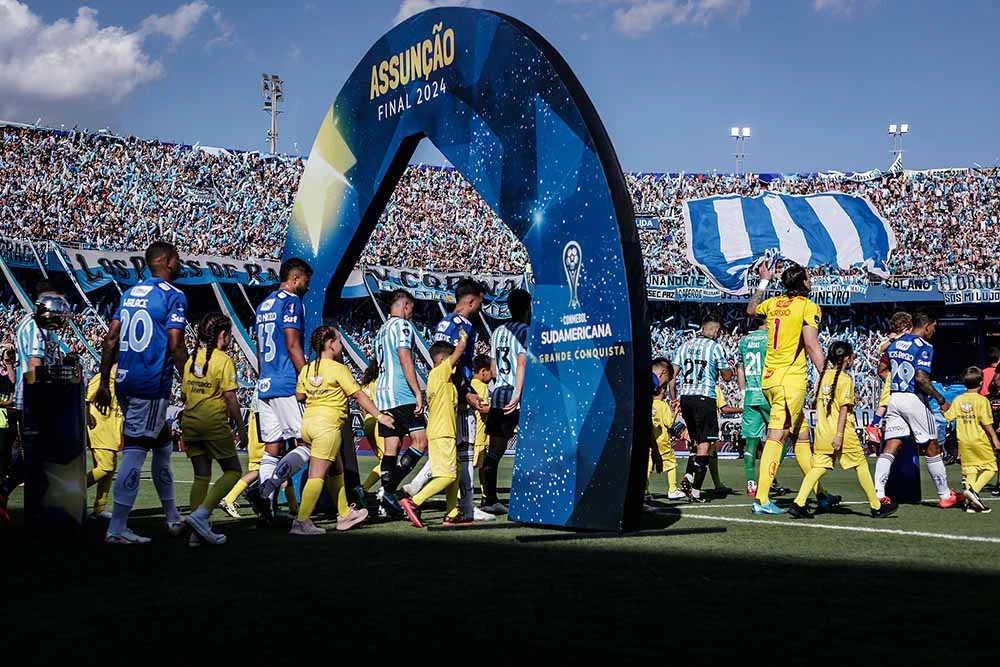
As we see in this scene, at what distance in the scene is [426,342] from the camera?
34.2m

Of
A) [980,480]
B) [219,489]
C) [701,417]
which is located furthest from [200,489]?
[980,480]

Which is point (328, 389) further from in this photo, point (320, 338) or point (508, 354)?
point (508, 354)

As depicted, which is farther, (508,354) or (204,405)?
(508,354)

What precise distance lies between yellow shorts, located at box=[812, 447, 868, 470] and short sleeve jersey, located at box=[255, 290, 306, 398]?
4.41 meters

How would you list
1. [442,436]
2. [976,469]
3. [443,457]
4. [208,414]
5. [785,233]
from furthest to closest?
[785,233]
[976,469]
[442,436]
[443,457]
[208,414]

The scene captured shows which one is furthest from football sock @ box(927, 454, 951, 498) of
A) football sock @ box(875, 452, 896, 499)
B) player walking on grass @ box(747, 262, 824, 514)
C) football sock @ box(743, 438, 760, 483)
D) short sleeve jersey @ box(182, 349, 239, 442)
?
short sleeve jersey @ box(182, 349, 239, 442)

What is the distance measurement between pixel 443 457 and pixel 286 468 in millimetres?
1201

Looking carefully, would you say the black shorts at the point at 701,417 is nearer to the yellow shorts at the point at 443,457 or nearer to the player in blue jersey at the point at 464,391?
the player in blue jersey at the point at 464,391

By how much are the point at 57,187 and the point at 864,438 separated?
22965 millimetres

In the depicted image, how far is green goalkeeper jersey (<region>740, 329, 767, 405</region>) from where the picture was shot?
506 inches

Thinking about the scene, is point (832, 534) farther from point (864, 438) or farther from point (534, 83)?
point (864, 438)

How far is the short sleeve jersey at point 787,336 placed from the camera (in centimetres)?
955

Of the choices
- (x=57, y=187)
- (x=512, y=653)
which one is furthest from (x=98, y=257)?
(x=512, y=653)

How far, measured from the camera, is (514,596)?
542 centimetres
